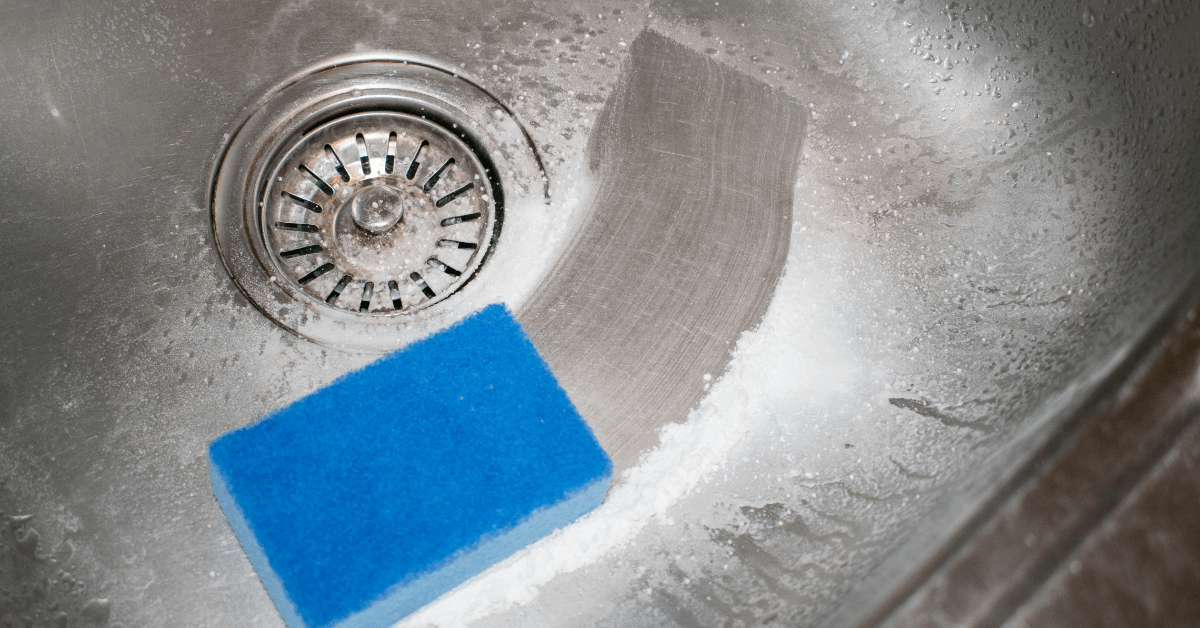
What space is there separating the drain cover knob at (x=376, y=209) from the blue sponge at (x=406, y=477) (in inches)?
5.0

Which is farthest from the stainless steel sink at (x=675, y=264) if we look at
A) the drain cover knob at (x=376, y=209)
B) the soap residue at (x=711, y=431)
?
the drain cover knob at (x=376, y=209)

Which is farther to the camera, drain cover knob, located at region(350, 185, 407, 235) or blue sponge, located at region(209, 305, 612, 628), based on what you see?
drain cover knob, located at region(350, 185, 407, 235)

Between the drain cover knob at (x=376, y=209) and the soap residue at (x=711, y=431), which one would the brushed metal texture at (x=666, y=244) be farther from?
the drain cover knob at (x=376, y=209)

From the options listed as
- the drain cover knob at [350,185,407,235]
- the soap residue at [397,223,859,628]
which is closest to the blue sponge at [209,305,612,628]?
the soap residue at [397,223,859,628]

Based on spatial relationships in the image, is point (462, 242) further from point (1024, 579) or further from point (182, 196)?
point (1024, 579)

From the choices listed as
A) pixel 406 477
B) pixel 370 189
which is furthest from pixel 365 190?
pixel 406 477

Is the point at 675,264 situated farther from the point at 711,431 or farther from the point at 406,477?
the point at 406,477

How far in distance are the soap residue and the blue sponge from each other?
2cm

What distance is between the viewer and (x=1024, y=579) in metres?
0.33

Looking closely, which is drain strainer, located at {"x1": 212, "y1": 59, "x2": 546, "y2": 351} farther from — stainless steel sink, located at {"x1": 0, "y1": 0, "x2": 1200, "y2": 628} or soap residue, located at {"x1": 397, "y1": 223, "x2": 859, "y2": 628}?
soap residue, located at {"x1": 397, "y1": 223, "x2": 859, "y2": 628}

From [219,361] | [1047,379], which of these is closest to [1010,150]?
[1047,379]

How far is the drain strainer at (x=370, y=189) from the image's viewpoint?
0.64 meters

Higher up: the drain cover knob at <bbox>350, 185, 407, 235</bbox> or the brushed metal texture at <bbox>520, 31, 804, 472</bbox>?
the drain cover knob at <bbox>350, 185, 407, 235</bbox>

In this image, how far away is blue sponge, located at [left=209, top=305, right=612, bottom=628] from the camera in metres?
0.51
